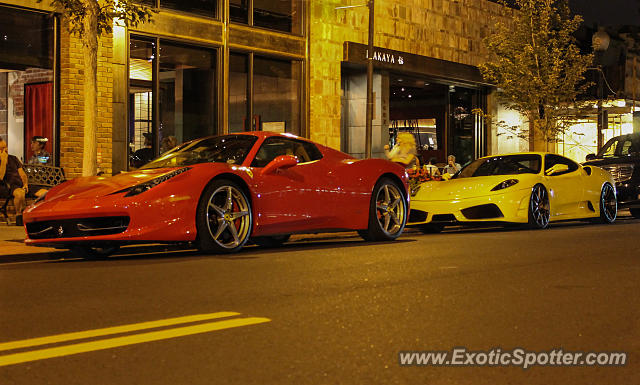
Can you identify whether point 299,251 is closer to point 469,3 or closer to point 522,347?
point 522,347

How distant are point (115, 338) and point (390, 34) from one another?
23.8m

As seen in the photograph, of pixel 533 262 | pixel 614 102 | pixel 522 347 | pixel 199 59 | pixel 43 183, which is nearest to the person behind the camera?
pixel 522 347

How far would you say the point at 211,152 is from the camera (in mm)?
11398

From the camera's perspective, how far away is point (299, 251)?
10.8 m

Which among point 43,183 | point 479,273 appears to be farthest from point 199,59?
point 479,273

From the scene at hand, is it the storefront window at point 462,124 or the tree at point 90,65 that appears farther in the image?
the storefront window at point 462,124

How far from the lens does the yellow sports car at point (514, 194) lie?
14812 millimetres

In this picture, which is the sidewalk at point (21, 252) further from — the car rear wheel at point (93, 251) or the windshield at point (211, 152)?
the windshield at point (211, 152)

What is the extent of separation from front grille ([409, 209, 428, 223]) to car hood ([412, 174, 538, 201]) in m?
0.20

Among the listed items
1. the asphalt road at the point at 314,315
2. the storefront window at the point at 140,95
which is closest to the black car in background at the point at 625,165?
the storefront window at the point at 140,95

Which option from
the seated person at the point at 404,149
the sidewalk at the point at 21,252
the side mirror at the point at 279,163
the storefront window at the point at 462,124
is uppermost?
the storefront window at the point at 462,124

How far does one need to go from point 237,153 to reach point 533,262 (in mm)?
3584

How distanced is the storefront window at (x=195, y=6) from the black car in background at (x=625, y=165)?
876cm

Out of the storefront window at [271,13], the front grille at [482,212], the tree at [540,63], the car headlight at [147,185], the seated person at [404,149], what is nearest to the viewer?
the car headlight at [147,185]
